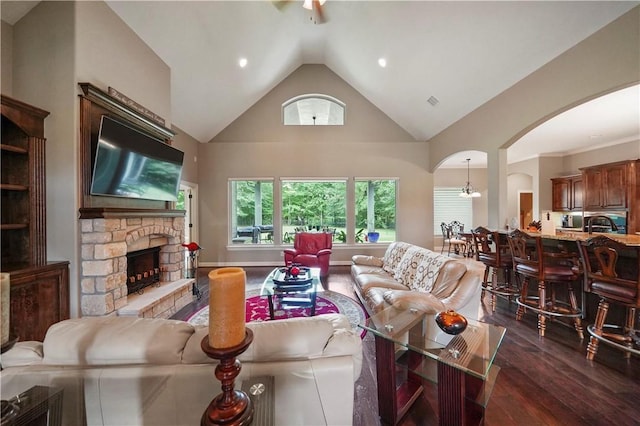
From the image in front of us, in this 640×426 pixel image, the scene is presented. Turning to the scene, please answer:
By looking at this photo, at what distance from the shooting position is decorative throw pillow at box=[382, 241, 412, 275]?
4000 mm

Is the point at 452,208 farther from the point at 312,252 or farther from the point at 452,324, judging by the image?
the point at 452,324

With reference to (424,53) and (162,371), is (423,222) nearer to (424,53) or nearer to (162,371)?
(424,53)

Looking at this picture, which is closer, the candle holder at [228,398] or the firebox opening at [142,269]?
the candle holder at [228,398]

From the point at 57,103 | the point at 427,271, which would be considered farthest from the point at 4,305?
the point at 427,271

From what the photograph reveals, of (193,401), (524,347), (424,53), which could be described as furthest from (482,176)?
(193,401)

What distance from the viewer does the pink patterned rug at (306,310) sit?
338 centimetres

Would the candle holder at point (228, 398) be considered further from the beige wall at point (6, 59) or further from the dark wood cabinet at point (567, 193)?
the dark wood cabinet at point (567, 193)

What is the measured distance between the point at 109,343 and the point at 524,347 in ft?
11.3

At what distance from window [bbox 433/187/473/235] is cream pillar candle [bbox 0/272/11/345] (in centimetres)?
923

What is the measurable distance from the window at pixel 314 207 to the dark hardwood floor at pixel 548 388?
412cm

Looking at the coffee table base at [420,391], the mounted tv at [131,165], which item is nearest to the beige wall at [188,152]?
the mounted tv at [131,165]

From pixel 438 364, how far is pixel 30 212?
369cm

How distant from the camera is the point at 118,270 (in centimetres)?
278

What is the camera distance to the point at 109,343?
1079mm
